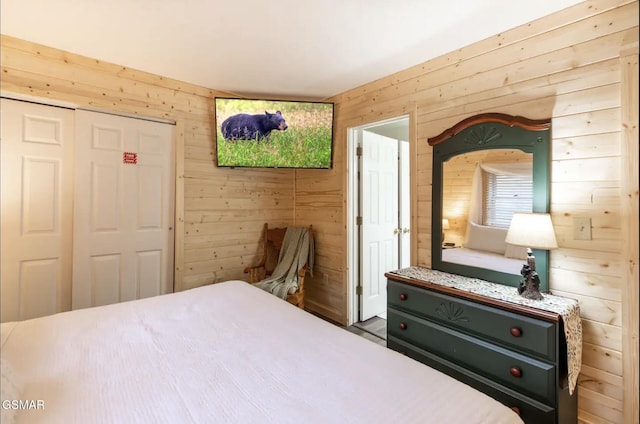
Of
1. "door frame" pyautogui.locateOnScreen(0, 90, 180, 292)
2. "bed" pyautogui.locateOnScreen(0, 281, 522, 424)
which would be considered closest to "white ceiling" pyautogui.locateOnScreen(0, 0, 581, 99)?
"door frame" pyautogui.locateOnScreen(0, 90, 180, 292)

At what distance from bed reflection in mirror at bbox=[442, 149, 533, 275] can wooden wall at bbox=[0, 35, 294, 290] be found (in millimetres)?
1814

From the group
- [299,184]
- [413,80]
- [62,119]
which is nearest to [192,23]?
[62,119]

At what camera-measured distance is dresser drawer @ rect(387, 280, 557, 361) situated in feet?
4.64

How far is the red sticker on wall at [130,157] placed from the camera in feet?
7.18

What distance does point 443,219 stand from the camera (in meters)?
2.13

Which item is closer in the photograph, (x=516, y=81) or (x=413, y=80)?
(x=516, y=81)

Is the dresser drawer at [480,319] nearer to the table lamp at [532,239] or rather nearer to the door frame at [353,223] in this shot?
the table lamp at [532,239]

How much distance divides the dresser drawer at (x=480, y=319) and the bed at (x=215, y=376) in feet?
2.16

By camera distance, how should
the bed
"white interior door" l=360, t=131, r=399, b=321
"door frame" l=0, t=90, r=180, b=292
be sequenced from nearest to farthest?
1. the bed
2. "door frame" l=0, t=90, r=180, b=292
3. "white interior door" l=360, t=131, r=399, b=321

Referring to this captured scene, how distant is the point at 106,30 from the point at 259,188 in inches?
66.5

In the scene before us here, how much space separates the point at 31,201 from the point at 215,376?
2.88 feet

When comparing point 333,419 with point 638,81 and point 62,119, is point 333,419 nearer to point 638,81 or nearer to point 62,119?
point 638,81

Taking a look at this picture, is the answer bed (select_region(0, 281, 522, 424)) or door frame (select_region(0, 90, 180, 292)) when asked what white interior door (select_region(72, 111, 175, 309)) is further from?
bed (select_region(0, 281, 522, 424))

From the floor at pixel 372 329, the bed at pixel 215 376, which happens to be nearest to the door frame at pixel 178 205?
the bed at pixel 215 376
